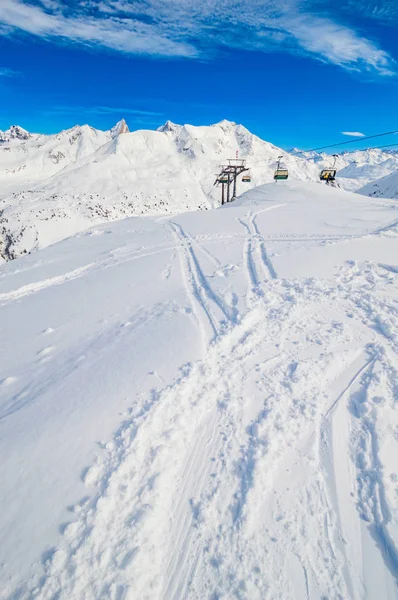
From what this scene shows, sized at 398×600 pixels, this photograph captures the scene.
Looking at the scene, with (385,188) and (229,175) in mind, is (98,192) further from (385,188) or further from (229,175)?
(385,188)

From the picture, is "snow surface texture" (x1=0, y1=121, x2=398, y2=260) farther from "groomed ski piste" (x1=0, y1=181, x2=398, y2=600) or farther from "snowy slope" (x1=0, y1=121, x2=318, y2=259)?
"groomed ski piste" (x1=0, y1=181, x2=398, y2=600)

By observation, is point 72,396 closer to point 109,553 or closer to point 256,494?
point 109,553

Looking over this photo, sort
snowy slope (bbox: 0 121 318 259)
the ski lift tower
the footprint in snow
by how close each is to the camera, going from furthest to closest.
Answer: snowy slope (bbox: 0 121 318 259), the ski lift tower, the footprint in snow

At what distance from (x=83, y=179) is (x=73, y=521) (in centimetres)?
13482

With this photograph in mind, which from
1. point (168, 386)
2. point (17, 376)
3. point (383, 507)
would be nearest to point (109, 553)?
point (168, 386)

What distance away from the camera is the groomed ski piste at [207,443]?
265 centimetres

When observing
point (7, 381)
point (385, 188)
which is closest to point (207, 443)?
point (7, 381)

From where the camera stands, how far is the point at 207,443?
3775 mm

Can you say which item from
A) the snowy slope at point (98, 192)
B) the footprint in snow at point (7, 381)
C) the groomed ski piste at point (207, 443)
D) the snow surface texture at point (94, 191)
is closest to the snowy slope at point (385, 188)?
the snow surface texture at point (94, 191)

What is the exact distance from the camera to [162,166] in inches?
6668

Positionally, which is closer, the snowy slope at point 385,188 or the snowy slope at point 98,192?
the snowy slope at point 98,192

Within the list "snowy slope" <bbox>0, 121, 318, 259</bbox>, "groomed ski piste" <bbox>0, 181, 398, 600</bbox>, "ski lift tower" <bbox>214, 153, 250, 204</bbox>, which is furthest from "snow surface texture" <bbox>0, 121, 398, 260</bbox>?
"groomed ski piste" <bbox>0, 181, 398, 600</bbox>

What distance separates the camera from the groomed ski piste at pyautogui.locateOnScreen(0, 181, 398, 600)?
8.70 ft

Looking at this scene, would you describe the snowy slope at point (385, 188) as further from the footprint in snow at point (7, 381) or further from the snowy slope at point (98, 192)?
the footprint in snow at point (7, 381)
